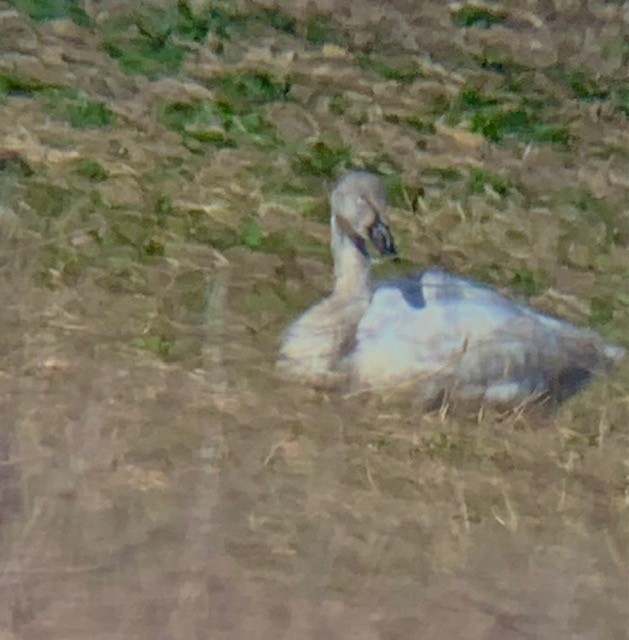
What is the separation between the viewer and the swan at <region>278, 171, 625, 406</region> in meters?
1.57

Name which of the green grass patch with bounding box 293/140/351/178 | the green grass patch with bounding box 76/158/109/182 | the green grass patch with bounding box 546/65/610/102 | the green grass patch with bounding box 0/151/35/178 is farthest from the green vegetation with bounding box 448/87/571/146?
the green grass patch with bounding box 0/151/35/178

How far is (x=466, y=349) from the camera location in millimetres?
1571

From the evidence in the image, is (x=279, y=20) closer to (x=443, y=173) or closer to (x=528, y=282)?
(x=443, y=173)

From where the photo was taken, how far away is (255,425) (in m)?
1.54

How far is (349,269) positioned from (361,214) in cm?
10

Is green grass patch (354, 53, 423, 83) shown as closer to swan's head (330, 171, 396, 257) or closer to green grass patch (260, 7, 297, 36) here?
green grass patch (260, 7, 297, 36)

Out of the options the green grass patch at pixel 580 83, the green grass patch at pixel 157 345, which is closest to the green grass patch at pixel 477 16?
the green grass patch at pixel 580 83

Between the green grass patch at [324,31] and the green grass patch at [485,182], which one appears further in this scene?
the green grass patch at [324,31]

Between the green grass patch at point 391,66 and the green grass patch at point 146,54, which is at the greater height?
the green grass patch at point 391,66

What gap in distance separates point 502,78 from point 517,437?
2.94ft

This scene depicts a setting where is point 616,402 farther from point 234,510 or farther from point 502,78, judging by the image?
point 502,78

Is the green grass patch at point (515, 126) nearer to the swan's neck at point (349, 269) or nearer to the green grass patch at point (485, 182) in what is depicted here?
the green grass patch at point (485, 182)

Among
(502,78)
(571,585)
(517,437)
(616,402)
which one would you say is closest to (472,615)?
(571,585)

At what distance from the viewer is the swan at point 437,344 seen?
1.57 metres
